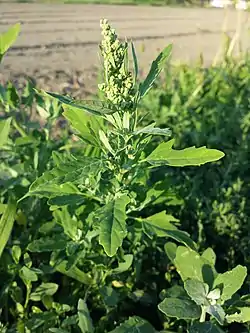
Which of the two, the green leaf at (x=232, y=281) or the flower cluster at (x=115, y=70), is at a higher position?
the flower cluster at (x=115, y=70)

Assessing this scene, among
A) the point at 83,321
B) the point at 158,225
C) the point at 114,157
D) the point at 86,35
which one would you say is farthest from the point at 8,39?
the point at 86,35

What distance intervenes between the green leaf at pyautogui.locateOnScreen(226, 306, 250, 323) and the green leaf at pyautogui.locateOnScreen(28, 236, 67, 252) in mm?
431

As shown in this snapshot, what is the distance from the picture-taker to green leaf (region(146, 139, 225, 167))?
48.0 inches

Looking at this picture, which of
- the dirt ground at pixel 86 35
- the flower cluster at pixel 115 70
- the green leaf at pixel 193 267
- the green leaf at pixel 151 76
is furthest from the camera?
the dirt ground at pixel 86 35

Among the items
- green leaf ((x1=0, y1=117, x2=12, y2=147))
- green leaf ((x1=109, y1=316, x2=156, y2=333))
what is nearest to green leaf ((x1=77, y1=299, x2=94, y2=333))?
green leaf ((x1=109, y1=316, x2=156, y2=333))

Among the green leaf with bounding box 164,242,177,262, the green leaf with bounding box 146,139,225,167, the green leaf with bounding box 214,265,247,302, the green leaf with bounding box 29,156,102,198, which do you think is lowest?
the green leaf with bounding box 164,242,177,262

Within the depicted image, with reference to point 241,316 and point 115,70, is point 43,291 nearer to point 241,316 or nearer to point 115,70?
point 241,316

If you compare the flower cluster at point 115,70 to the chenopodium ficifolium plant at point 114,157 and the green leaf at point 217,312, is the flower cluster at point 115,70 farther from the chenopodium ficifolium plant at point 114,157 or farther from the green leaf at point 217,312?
the green leaf at point 217,312

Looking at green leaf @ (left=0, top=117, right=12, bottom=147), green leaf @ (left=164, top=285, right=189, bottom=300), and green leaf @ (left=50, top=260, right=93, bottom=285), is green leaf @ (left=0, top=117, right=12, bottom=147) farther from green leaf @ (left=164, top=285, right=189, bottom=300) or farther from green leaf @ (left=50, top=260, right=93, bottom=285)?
green leaf @ (left=164, top=285, right=189, bottom=300)

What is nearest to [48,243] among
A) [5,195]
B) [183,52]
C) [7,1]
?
[5,195]

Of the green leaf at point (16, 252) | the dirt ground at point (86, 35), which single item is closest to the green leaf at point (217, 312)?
the green leaf at point (16, 252)

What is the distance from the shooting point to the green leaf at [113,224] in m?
1.14

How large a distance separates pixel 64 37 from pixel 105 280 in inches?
223

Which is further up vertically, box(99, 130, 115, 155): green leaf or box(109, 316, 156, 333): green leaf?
box(99, 130, 115, 155): green leaf
